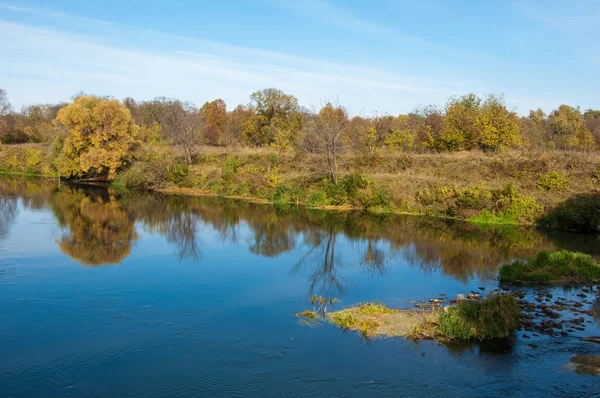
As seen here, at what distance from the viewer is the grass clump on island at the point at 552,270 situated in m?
14.8

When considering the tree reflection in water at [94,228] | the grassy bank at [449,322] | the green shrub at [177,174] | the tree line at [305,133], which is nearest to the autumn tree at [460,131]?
the tree line at [305,133]

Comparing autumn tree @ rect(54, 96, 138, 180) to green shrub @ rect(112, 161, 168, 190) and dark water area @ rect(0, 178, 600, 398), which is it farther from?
dark water area @ rect(0, 178, 600, 398)

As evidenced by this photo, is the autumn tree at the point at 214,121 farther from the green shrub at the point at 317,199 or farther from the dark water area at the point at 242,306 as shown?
the dark water area at the point at 242,306

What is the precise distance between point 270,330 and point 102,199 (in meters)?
24.7

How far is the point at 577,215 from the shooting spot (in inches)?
929

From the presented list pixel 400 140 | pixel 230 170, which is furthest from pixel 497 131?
pixel 230 170

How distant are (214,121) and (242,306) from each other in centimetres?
5232

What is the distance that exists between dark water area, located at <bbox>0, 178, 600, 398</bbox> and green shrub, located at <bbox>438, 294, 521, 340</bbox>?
36 cm

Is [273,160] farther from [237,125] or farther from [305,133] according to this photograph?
[237,125]

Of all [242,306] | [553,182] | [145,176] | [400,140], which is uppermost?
[400,140]

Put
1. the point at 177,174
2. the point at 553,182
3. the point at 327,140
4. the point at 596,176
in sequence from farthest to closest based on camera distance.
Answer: the point at 177,174, the point at 327,140, the point at 596,176, the point at 553,182

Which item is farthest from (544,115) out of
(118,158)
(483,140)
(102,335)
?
(102,335)

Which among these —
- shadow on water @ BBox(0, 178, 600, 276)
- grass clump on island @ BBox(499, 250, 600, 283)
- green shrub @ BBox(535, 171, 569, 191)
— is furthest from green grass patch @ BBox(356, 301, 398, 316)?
green shrub @ BBox(535, 171, 569, 191)

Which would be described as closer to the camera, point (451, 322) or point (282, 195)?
point (451, 322)
